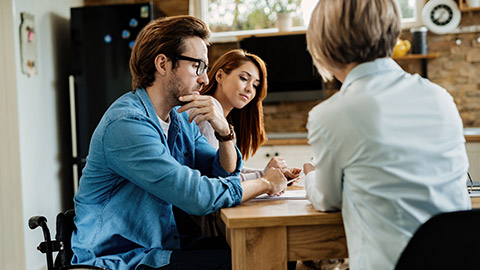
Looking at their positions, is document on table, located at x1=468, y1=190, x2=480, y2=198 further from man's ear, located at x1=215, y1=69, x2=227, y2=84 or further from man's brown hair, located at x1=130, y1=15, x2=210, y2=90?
man's ear, located at x1=215, y1=69, x2=227, y2=84

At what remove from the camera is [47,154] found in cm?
363

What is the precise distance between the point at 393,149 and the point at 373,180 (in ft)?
0.28

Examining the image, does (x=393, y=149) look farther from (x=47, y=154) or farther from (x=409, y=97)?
(x=47, y=154)

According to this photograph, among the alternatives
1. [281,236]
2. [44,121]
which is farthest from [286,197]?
[44,121]

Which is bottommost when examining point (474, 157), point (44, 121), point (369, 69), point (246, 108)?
point (474, 157)

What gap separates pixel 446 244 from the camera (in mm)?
1003

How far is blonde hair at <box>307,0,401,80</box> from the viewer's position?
4.02ft

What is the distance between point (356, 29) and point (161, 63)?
0.73 metres

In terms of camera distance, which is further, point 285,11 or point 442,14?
point 285,11

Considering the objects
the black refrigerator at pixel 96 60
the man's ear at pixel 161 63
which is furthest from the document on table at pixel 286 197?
the black refrigerator at pixel 96 60

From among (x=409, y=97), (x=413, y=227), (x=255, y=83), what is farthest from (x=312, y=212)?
(x=255, y=83)

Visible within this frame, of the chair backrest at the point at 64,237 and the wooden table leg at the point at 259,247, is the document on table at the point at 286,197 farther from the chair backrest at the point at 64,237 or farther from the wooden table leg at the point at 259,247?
the chair backrest at the point at 64,237

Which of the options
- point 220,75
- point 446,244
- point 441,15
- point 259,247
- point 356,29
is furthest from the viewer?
point 441,15

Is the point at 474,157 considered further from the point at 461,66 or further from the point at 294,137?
the point at 294,137
